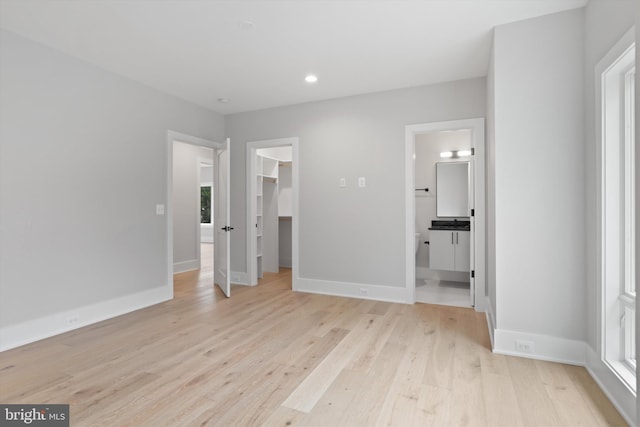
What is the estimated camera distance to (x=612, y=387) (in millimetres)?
1902

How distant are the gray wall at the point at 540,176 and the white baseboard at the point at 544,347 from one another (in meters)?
0.04

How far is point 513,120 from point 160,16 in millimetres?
2818

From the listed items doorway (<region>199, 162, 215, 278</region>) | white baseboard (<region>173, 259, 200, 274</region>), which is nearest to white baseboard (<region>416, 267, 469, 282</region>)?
white baseboard (<region>173, 259, 200, 274</region>)

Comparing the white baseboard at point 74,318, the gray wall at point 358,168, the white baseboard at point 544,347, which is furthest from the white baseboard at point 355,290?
the white baseboard at point 74,318

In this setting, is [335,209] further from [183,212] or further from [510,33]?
[183,212]

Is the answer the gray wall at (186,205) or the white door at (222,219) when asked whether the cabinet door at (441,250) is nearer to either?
the white door at (222,219)

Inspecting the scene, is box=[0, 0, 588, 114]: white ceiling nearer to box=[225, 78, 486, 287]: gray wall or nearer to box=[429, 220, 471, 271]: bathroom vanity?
box=[225, 78, 486, 287]: gray wall

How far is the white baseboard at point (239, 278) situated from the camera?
4922mm

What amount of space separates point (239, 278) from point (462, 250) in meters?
3.32

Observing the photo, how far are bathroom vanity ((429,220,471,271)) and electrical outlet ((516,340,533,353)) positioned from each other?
2204 millimetres

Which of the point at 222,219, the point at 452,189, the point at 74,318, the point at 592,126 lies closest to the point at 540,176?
the point at 592,126

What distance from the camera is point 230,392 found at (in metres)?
2.00

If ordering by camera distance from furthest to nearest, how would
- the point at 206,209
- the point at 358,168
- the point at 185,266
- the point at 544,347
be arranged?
the point at 206,209
the point at 185,266
the point at 358,168
the point at 544,347

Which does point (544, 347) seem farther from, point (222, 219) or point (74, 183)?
point (74, 183)
